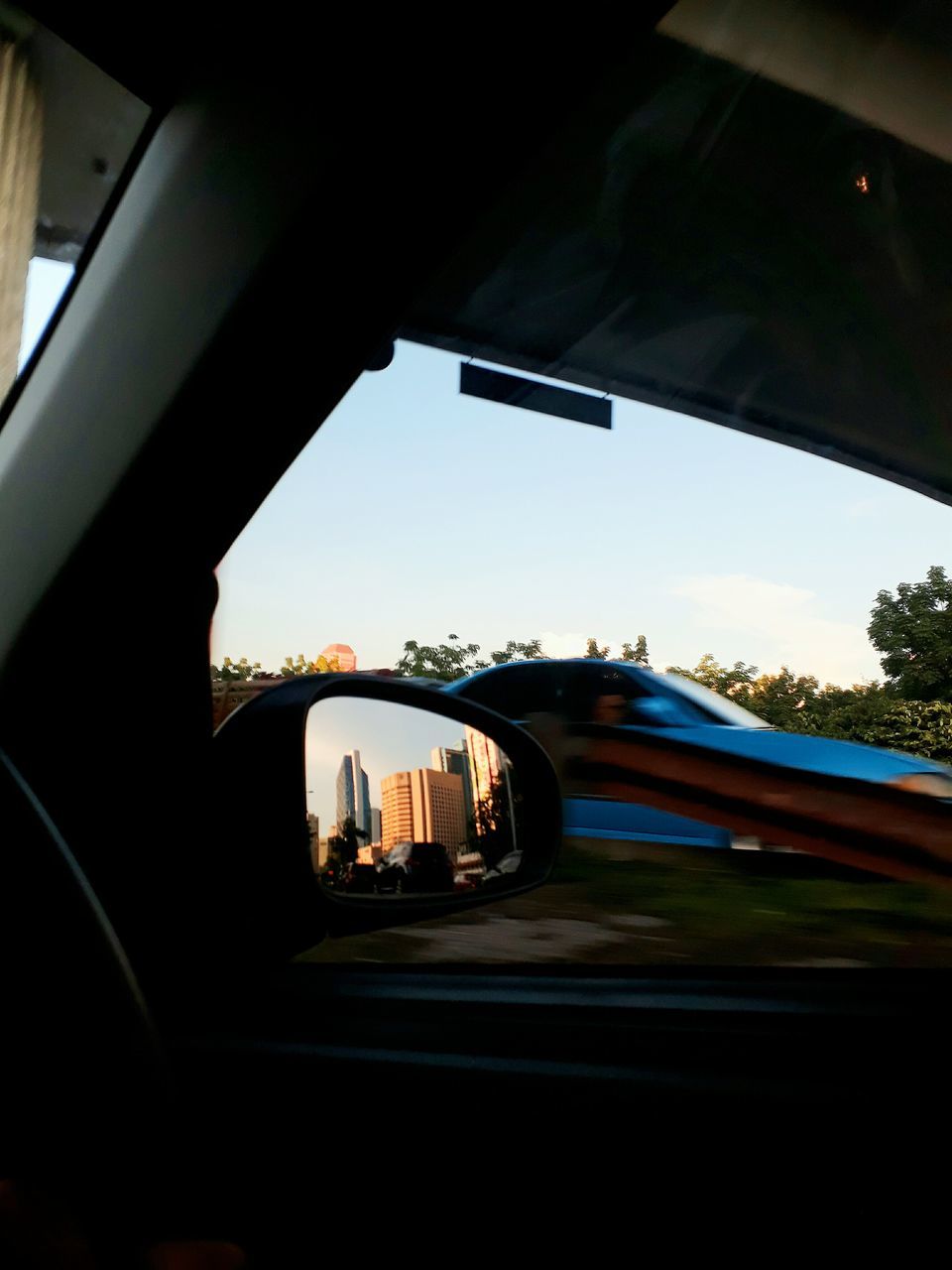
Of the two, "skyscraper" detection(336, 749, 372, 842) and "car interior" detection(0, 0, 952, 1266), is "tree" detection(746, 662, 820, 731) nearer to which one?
"car interior" detection(0, 0, 952, 1266)

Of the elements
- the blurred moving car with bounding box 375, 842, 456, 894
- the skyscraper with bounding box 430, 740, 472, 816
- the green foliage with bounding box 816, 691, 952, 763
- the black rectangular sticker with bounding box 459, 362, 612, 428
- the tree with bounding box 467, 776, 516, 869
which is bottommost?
the blurred moving car with bounding box 375, 842, 456, 894

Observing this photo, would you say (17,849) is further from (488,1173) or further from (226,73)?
(226,73)

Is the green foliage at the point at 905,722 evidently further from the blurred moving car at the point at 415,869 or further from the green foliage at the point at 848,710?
the blurred moving car at the point at 415,869

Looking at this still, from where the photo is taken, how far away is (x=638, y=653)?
2000 mm

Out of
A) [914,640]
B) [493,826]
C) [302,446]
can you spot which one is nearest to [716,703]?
[914,640]

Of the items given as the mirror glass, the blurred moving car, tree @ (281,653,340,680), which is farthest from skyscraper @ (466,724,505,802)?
tree @ (281,653,340,680)

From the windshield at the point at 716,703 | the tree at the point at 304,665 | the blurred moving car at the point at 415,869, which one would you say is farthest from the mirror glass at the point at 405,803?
the windshield at the point at 716,703

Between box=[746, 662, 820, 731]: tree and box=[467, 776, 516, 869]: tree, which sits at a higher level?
box=[746, 662, 820, 731]: tree

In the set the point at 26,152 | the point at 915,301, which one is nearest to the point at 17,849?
the point at 26,152

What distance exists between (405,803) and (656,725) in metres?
0.59

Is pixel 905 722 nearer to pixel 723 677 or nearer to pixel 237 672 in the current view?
pixel 723 677

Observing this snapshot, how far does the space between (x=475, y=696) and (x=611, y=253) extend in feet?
3.08

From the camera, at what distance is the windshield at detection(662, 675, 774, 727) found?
76.7 inches

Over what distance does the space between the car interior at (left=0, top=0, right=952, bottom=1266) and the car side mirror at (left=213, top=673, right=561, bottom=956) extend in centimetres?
1
